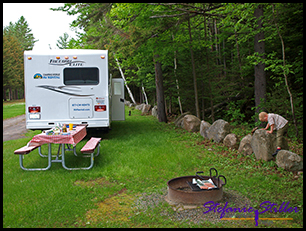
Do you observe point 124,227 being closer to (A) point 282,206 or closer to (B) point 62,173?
(A) point 282,206

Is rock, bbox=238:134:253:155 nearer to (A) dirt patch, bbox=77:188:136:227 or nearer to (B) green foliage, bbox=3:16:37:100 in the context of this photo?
(A) dirt patch, bbox=77:188:136:227

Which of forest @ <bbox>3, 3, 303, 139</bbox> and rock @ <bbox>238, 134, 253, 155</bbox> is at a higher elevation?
forest @ <bbox>3, 3, 303, 139</bbox>

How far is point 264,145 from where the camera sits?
666cm

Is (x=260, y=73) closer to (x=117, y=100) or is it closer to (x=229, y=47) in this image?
(x=117, y=100)

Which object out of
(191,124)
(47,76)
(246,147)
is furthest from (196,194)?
(191,124)

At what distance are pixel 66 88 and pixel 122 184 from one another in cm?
503

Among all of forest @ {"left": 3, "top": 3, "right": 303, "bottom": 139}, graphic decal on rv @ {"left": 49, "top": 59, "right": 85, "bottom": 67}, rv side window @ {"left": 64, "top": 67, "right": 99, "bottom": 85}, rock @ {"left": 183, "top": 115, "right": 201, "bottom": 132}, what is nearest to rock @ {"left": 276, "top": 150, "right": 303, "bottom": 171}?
forest @ {"left": 3, "top": 3, "right": 303, "bottom": 139}

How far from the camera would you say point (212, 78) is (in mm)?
12883

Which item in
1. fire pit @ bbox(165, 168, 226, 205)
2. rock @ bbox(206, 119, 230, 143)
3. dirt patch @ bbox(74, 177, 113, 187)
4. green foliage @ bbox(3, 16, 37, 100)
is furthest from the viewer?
green foliage @ bbox(3, 16, 37, 100)

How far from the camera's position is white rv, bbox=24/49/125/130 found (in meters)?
9.17

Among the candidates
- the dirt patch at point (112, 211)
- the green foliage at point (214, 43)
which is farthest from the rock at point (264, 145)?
the dirt patch at point (112, 211)

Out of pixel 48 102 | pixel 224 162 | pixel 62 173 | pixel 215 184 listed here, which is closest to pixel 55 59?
pixel 48 102

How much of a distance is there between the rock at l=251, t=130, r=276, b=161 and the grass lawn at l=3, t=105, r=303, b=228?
0.21 meters

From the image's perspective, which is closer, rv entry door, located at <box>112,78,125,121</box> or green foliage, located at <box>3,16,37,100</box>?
rv entry door, located at <box>112,78,125,121</box>
